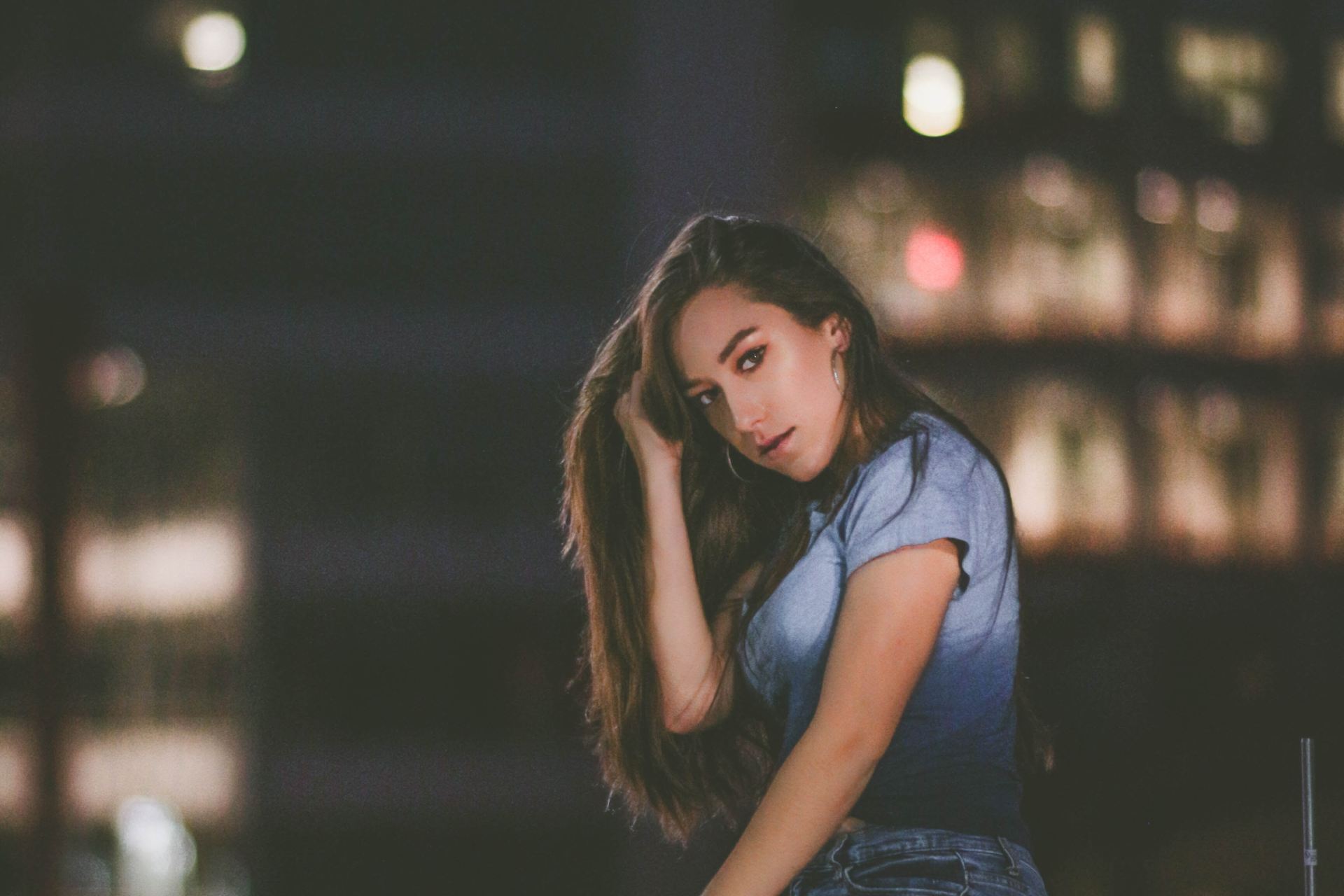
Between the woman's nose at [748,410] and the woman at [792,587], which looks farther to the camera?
the woman's nose at [748,410]

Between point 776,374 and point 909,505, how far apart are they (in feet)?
0.96

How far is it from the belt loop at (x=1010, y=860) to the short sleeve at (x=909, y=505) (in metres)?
0.33

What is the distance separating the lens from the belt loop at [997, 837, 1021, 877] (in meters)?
2.16

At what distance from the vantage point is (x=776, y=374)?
2.33 meters

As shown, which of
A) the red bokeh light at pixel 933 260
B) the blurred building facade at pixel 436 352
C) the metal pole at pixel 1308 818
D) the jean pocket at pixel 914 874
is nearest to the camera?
the jean pocket at pixel 914 874

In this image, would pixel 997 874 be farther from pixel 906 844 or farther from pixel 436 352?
pixel 436 352

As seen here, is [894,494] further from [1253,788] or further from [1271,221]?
[1271,221]

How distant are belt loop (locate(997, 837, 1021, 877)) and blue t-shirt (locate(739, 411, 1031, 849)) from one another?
0.02 m

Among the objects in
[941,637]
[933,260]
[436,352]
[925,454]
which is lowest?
[436,352]

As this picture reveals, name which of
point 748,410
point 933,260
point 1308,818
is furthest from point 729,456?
point 933,260

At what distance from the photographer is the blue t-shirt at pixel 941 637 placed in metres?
2.17

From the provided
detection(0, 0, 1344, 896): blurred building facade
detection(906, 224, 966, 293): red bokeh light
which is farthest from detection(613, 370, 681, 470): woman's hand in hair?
detection(906, 224, 966, 293): red bokeh light

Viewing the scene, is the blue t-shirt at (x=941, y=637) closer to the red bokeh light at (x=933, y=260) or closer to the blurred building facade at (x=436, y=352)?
the blurred building facade at (x=436, y=352)

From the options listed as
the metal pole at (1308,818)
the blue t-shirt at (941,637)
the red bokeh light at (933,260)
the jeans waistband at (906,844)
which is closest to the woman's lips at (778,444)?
the blue t-shirt at (941,637)
